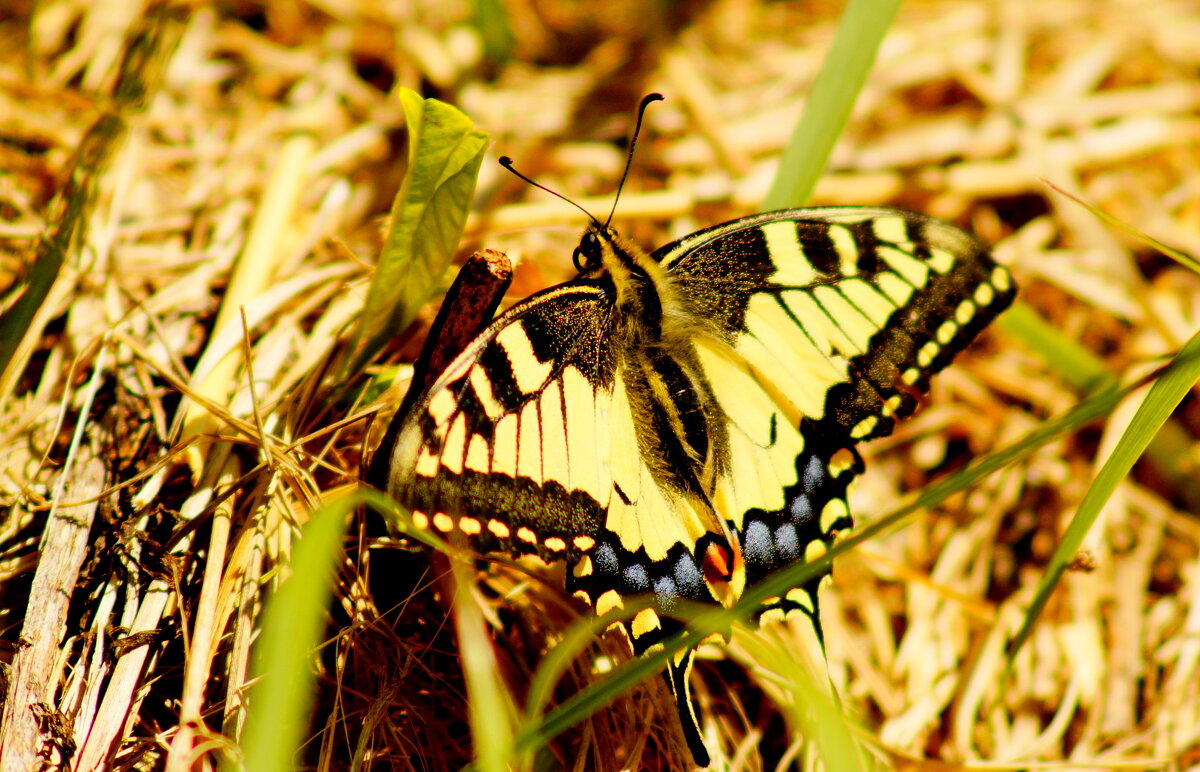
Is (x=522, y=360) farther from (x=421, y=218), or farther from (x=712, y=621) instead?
(x=712, y=621)

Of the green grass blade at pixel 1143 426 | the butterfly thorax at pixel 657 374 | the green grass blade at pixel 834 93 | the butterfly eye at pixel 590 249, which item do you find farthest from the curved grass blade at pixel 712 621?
the green grass blade at pixel 834 93

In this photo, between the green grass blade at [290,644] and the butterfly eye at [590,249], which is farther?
the butterfly eye at [590,249]

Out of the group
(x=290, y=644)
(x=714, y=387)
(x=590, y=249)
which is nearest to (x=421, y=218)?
(x=590, y=249)

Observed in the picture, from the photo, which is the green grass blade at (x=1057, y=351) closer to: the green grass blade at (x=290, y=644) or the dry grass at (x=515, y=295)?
the dry grass at (x=515, y=295)

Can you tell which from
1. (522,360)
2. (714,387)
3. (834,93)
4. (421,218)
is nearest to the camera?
(522,360)

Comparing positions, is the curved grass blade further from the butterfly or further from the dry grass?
the dry grass

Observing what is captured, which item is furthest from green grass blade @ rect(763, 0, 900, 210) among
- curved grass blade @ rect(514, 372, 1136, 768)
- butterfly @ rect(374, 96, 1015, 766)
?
curved grass blade @ rect(514, 372, 1136, 768)
